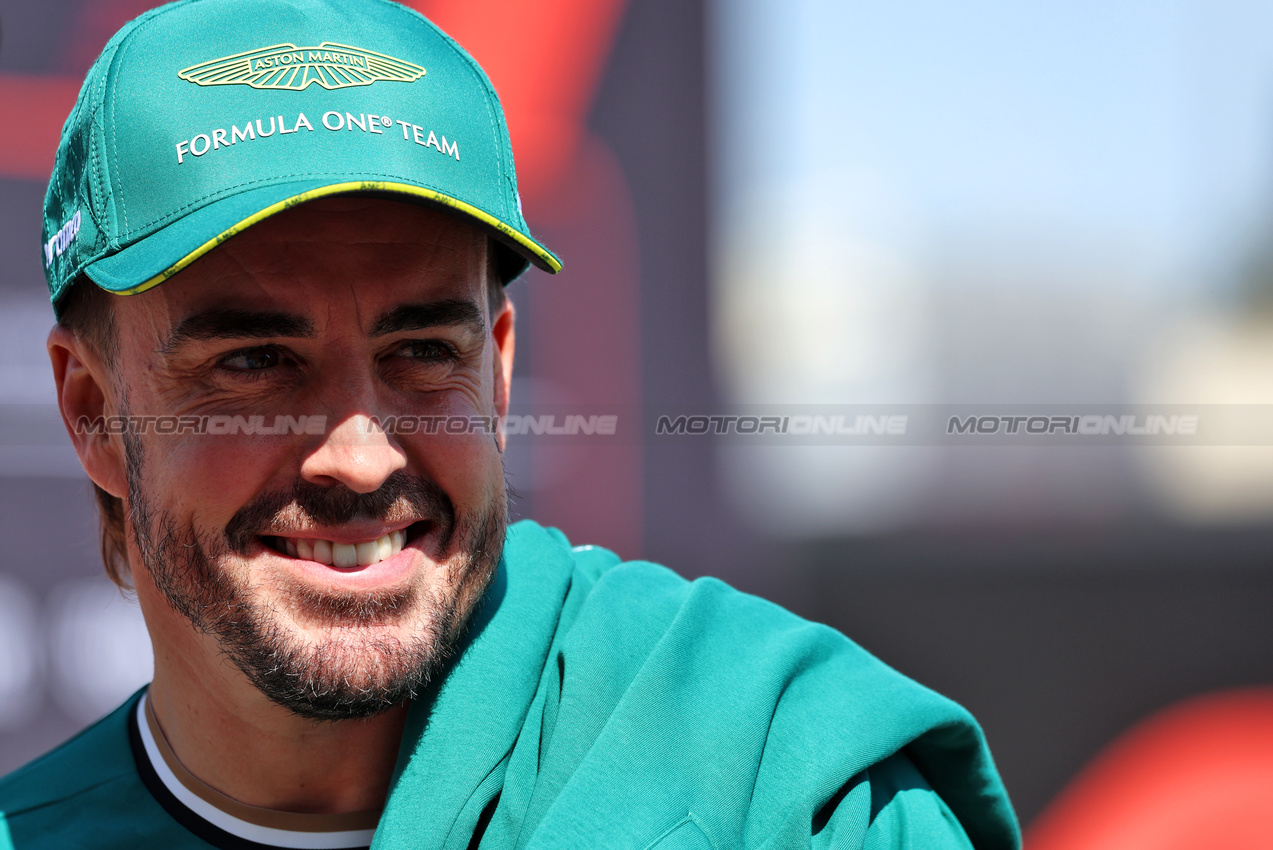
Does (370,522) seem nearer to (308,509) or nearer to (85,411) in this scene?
(308,509)

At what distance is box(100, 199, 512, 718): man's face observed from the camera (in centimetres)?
112

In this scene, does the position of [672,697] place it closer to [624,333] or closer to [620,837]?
[620,837]

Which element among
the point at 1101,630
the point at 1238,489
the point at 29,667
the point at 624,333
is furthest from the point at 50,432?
the point at 1238,489

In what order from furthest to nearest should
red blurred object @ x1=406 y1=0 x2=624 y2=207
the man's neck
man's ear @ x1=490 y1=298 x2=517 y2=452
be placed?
red blurred object @ x1=406 y1=0 x2=624 y2=207 → man's ear @ x1=490 y1=298 x2=517 y2=452 → the man's neck

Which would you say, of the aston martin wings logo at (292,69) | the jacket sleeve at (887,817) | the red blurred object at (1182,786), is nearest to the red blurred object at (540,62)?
the aston martin wings logo at (292,69)

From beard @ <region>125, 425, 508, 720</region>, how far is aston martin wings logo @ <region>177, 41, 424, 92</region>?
0.46m

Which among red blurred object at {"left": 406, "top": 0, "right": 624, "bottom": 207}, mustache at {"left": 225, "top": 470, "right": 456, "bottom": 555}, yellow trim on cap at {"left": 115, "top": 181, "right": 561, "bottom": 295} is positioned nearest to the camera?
yellow trim on cap at {"left": 115, "top": 181, "right": 561, "bottom": 295}

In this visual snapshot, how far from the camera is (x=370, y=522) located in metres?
1.17

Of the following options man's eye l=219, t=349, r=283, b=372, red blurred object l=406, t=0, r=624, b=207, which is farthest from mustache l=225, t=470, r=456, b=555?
red blurred object l=406, t=0, r=624, b=207

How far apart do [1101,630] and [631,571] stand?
212 cm

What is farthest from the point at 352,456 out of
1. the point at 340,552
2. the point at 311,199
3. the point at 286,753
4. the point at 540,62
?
the point at 540,62

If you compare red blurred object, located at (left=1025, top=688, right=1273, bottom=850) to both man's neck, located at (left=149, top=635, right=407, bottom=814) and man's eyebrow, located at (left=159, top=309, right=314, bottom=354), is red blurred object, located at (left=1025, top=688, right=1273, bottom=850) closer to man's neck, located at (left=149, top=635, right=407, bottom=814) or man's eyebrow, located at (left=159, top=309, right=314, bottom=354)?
man's neck, located at (left=149, top=635, right=407, bottom=814)

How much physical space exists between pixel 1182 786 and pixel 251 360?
119 inches

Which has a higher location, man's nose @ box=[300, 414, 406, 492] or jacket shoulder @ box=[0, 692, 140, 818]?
man's nose @ box=[300, 414, 406, 492]
